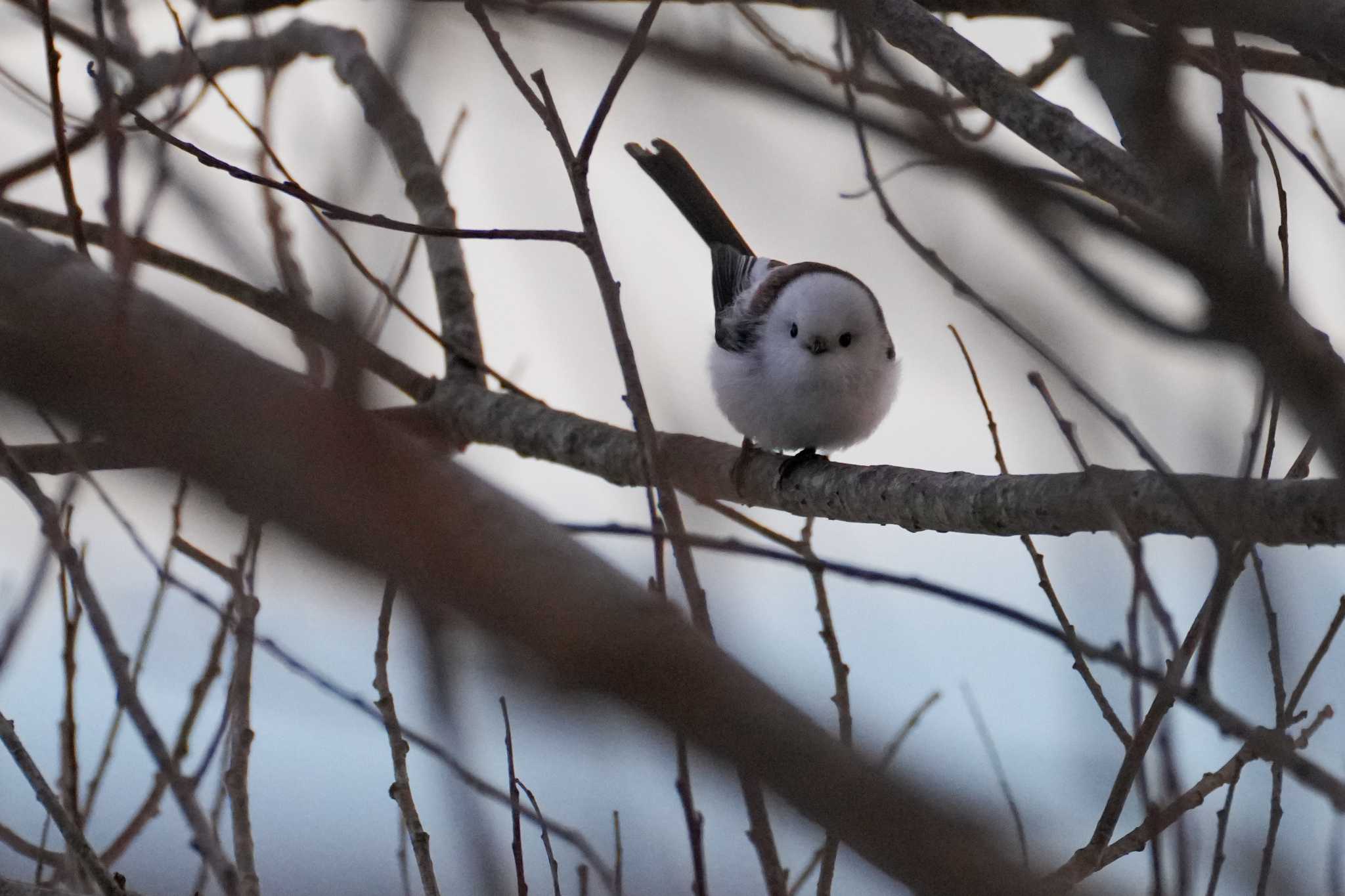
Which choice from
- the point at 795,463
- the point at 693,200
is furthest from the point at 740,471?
the point at 693,200

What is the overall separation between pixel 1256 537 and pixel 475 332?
8.93 ft

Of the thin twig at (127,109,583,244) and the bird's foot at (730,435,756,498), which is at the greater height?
the bird's foot at (730,435,756,498)

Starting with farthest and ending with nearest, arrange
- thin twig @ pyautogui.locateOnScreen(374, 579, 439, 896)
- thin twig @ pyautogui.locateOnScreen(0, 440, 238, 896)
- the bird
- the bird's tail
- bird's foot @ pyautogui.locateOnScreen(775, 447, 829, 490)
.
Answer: the bird's tail, the bird, bird's foot @ pyautogui.locateOnScreen(775, 447, 829, 490), thin twig @ pyautogui.locateOnScreen(374, 579, 439, 896), thin twig @ pyautogui.locateOnScreen(0, 440, 238, 896)

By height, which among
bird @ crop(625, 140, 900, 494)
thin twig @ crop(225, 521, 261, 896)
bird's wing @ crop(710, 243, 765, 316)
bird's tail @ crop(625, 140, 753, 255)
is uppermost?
bird's tail @ crop(625, 140, 753, 255)

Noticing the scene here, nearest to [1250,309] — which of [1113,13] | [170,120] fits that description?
[1113,13]

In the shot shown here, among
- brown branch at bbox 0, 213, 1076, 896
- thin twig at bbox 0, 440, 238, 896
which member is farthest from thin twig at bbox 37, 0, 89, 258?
brown branch at bbox 0, 213, 1076, 896

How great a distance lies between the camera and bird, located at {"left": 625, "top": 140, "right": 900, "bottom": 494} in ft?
12.0

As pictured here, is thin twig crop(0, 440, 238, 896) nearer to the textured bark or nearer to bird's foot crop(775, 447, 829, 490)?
the textured bark

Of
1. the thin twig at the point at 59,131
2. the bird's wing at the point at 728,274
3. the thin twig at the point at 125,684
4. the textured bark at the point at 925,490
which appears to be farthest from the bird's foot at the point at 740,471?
the thin twig at the point at 125,684

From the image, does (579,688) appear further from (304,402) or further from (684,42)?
(684,42)

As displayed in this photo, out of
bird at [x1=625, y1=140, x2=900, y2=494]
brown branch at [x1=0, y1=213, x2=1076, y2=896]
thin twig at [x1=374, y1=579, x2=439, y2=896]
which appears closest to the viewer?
brown branch at [x1=0, y1=213, x2=1076, y2=896]

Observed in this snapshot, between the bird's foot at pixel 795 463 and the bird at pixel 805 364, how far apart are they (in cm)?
3

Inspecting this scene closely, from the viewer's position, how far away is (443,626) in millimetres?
710

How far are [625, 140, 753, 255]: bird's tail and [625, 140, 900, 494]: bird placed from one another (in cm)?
30
